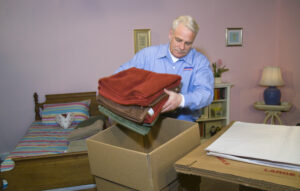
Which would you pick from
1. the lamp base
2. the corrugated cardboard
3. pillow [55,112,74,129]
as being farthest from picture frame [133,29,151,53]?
Answer: the corrugated cardboard

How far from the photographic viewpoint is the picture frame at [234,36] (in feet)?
13.6

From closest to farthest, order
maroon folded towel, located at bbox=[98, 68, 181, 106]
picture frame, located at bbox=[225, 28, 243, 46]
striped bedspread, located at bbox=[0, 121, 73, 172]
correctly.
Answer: maroon folded towel, located at bbox=[98, 68, 181, 106] < striped bedspread, located at bbox=[0, 121, 73, 172] < picture frame, located at bbox=[225, 28, 243, 46]

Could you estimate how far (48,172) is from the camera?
79.6 inches

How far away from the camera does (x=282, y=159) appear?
67 cm

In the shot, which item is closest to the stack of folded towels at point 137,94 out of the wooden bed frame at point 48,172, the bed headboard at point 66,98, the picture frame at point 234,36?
the wooden bed frame at point 48,172

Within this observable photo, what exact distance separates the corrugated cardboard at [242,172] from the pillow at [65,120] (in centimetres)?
282

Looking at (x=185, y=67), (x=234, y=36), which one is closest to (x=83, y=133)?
(x=185, y=67)

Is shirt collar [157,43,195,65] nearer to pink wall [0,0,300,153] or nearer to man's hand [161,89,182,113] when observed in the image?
man's hand [161,89,182,113]

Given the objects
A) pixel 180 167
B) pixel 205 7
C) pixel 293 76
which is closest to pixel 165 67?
pixel 180 167

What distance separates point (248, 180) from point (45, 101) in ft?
11.9

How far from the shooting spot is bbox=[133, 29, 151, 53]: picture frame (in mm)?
3875

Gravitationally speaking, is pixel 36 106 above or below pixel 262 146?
below

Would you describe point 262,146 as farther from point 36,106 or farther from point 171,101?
point 36,106

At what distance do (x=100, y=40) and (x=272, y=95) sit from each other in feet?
9.31
